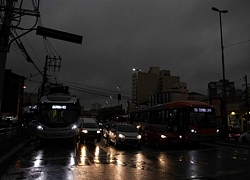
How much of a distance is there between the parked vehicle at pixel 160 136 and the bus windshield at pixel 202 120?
169 centimetres

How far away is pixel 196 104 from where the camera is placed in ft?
61.8

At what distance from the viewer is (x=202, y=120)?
18.4m

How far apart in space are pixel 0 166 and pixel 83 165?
3.31 meters

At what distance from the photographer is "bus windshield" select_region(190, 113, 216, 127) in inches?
718

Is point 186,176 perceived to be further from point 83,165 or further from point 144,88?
point 144,88

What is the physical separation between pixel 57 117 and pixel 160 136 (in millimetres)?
7494

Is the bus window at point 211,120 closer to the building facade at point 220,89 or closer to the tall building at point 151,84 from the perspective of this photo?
the building facade at point 220,89

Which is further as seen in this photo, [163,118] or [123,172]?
[163,118]

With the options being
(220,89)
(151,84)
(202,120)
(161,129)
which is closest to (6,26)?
(161,129)

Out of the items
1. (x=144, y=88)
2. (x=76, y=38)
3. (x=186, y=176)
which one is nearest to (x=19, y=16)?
(x=76, y=38)

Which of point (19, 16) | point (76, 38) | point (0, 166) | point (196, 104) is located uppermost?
point (19, 16)

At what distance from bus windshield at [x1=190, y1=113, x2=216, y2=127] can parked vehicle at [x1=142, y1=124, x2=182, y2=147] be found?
169cm

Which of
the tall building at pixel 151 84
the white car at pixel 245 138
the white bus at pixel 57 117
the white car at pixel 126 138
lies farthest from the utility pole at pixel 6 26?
the tall building at pixel 151 84

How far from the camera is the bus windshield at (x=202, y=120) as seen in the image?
18.2 m
